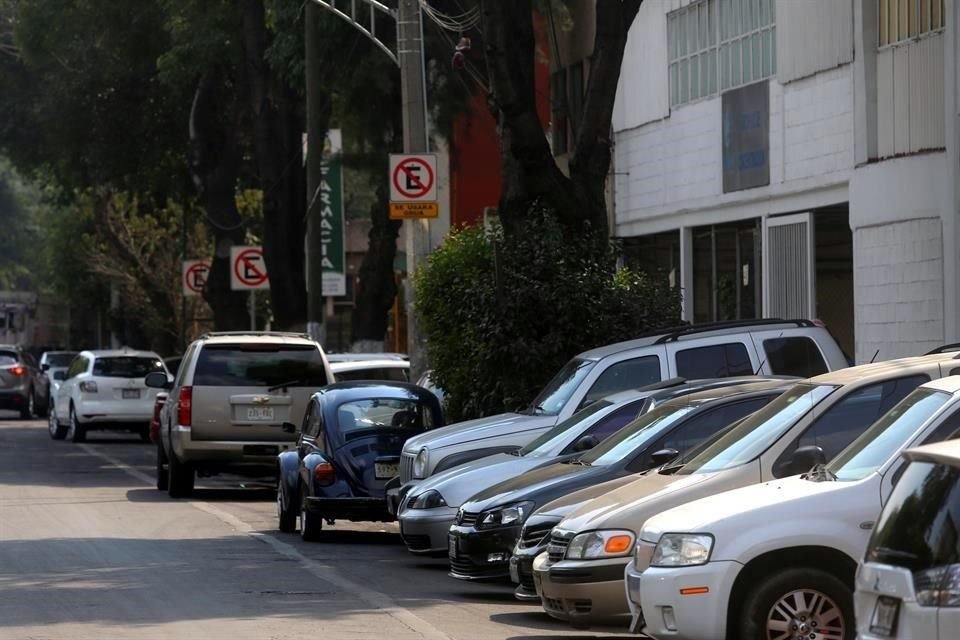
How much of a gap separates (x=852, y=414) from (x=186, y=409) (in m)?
12.6

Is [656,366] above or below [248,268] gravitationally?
below

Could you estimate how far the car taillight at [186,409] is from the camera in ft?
72.0

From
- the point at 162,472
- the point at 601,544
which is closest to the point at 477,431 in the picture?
the point at 601,544

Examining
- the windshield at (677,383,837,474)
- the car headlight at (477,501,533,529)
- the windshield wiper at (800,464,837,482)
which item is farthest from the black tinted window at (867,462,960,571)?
the car headlight at (477,501,533,529)

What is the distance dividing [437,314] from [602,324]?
7.18ft

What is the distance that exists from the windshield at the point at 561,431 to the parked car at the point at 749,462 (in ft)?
11.2

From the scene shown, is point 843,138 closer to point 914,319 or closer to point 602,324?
point 914,319

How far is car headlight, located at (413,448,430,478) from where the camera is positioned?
52.3 feet

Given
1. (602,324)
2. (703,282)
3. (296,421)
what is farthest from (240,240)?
(602,324)

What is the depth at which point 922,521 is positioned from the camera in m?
6.42

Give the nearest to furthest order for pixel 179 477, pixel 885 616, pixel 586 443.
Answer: pixel 885 616, pixel 586 443, pixel 179 477

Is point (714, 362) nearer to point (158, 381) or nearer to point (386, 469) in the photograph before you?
point (386, 469)

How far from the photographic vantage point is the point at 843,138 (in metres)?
23.5

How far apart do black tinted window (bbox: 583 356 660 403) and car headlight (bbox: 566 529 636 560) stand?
5.19 meters
